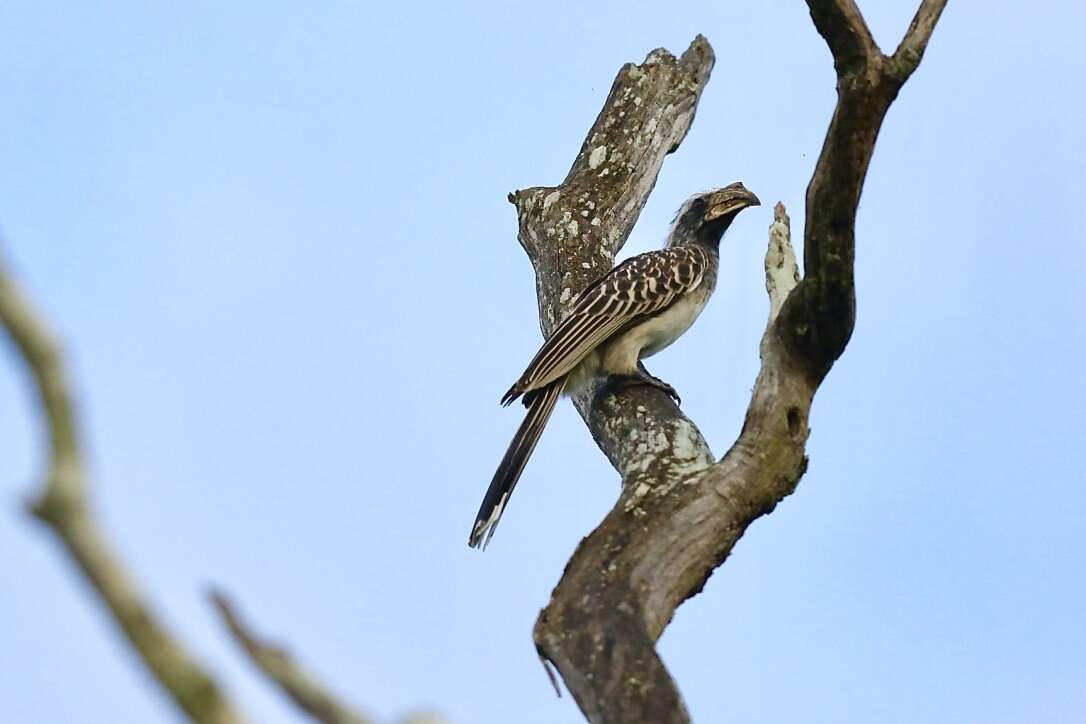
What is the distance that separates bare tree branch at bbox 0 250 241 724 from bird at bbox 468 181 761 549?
4.43 metres

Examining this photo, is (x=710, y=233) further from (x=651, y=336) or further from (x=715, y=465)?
(x=715, y=465)

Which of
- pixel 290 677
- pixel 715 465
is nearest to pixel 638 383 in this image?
pixel 715 465

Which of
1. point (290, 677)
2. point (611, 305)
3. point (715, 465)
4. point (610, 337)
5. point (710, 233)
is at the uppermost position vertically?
point (710, 233)

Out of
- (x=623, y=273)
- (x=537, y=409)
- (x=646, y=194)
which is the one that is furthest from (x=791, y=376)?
(x=646, y=194)

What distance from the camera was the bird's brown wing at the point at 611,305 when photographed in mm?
5973

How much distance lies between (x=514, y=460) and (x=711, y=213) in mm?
2449

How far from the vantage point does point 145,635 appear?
945 millimetres

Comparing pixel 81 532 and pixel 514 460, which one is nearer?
pixel 81 532

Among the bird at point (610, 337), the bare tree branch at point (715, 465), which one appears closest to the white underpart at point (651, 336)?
the bird at point (610, 337)

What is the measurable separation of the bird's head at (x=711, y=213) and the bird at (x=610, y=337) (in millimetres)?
225

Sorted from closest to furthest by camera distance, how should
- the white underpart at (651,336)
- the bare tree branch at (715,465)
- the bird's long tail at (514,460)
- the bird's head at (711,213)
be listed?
the bare tree branch at (715,465) < the bird's long tail at (514,460) < the white underpart at (651,336) < the bird's head at (711,213)

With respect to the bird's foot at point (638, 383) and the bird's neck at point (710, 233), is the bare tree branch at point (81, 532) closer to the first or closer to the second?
the bird's foot at point (638, 383)

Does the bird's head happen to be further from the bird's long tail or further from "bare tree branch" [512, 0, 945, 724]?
"bare tree branch" [512, 0, 945, 724]

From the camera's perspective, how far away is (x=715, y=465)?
14.1 ft
